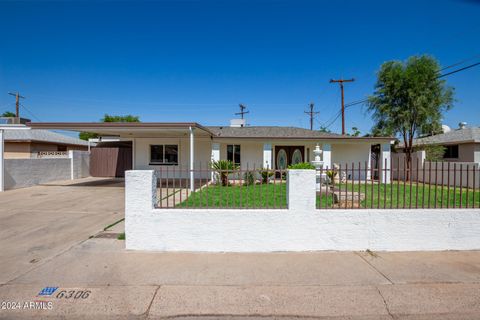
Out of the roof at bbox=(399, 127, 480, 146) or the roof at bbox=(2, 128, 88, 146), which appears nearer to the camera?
the roof at bbox=(399, 127, 480, 146)

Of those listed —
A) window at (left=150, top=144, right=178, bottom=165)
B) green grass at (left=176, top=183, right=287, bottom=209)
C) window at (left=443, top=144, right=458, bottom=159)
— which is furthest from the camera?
window at (left=443, top=144, right=458, bottom=159)

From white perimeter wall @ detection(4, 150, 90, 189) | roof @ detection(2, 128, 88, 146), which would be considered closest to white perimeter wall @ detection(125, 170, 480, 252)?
white perimeter wall @ detection(4, 150, 90, 189)

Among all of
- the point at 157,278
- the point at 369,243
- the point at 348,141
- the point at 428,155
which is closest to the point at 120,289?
the point at 157,278

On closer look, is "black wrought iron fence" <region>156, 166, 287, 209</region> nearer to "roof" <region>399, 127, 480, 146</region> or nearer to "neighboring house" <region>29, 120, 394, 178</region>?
"neighboring house" <region>29, 120, 394, 178</region>

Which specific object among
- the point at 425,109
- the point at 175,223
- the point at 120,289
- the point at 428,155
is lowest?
the point at 120,289

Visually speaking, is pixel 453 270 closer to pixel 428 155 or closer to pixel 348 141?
pixel 348 141

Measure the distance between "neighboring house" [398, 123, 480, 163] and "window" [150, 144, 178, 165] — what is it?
17548mm

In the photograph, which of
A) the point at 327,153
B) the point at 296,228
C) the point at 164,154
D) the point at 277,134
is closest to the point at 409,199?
the point at 296,228

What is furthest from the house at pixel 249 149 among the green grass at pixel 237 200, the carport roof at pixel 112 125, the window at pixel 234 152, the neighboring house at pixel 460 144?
the green grass at pixel 237 200

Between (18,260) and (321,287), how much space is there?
5.03 meters

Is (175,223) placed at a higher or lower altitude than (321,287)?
higher

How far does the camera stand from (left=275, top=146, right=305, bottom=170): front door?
614 inches

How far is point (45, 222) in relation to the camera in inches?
264

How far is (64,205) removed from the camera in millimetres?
8867
